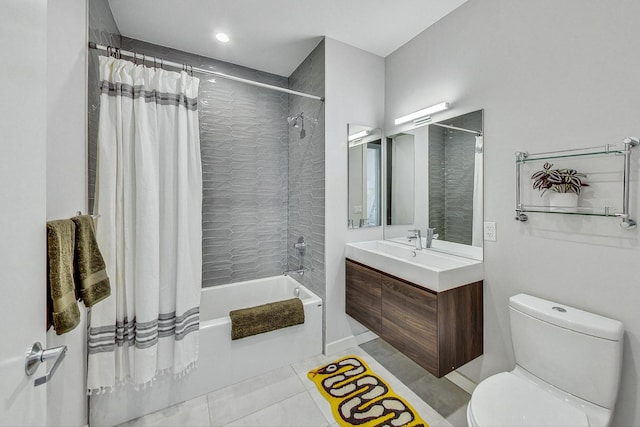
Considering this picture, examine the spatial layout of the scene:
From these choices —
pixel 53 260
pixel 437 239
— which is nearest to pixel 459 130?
pixel 437 239

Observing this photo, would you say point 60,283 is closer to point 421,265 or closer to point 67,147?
point 67,147

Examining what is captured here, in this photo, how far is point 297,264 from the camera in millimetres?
2834

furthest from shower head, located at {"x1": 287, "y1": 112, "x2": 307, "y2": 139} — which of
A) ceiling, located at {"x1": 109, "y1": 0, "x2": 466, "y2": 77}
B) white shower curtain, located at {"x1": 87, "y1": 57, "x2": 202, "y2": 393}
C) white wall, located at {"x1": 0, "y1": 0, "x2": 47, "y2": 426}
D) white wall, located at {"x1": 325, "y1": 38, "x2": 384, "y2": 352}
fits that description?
white wall, located at {"x1": 0, "y1": 0, "x2": 47, "y2": 426}

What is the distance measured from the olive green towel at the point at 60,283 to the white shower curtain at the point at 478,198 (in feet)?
7.22

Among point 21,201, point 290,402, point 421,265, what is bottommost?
point 290,402

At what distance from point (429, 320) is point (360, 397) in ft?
2.50

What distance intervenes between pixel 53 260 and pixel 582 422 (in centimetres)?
213

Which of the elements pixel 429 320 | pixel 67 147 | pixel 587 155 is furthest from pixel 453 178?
pixel 67 147

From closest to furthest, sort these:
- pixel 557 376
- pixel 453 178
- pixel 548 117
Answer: pixel 557 376 < pixel 548 117 < pixel 453 178

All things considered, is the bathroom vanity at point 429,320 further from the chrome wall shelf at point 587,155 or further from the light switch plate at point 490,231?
the chrome wall shelf at point 587,155

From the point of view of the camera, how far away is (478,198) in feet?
5.93

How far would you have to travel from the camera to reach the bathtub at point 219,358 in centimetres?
164

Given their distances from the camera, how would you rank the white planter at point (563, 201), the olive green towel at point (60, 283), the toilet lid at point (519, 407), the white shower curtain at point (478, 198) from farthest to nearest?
the white shower curtain at point (478, 198), the white planter at point (563, 201), the toilet lid at point (519, 407), the olive green towel at point (60, 283)

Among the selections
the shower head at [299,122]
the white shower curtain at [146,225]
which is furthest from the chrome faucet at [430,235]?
the white shower curtain at [146,225]
